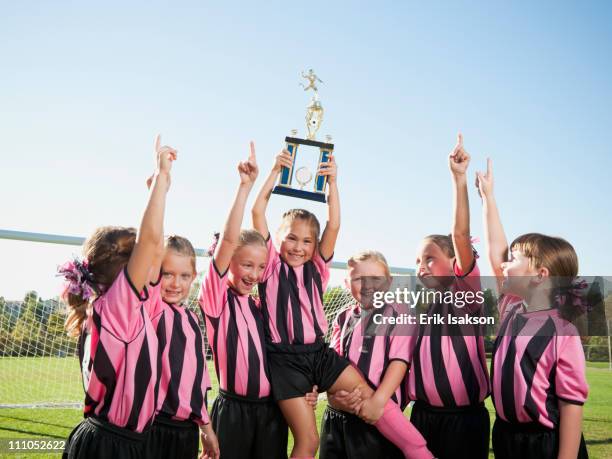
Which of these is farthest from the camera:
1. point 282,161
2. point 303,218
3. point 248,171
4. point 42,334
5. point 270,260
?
point 42,334

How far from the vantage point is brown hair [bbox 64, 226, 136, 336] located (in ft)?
7.27

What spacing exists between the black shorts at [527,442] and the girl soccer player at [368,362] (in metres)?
0.41

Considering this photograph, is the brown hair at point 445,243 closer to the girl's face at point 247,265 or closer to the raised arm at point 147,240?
the girl's face at point 247,265

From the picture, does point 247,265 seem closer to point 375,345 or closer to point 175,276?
point 175,276

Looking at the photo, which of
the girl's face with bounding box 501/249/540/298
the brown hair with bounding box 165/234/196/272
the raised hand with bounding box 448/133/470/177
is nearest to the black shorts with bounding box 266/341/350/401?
the brown hair with bounding box 165/234/196/272

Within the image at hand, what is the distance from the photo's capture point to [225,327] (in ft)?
10.1

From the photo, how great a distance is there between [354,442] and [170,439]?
3.52 ft

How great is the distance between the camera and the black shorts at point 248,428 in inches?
116

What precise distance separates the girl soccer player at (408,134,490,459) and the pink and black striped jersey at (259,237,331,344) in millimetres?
649

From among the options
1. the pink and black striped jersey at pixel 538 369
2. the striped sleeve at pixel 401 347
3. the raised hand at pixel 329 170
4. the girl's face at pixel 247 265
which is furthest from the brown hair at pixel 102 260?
the pink and black striped jersey at pixel 538 369

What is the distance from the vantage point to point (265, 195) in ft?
11.2

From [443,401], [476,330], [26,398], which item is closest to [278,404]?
[443,401]

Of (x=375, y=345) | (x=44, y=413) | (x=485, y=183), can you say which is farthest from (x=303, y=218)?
(x=44, y=413)

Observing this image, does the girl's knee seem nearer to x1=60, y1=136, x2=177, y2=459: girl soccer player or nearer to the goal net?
x1=60, y1=136, x2=177, y2=459: girl soccer player
